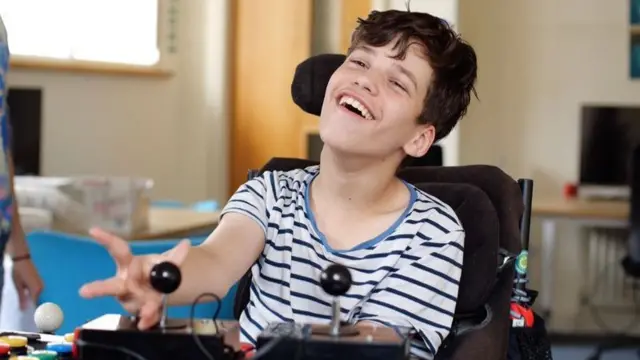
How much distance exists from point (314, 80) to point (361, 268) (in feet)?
1.21

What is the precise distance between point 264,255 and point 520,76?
4.23 metres

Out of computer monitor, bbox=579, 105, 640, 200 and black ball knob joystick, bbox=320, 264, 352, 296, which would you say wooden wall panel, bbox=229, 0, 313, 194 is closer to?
computer monitor, bbox=579, 105, 640, 200

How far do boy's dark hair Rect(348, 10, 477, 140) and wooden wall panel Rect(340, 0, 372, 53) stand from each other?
378 cm

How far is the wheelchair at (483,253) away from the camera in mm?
1577

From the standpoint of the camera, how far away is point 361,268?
4.89ft

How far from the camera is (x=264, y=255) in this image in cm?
154

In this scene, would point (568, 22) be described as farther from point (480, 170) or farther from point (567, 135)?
point (480, 170)

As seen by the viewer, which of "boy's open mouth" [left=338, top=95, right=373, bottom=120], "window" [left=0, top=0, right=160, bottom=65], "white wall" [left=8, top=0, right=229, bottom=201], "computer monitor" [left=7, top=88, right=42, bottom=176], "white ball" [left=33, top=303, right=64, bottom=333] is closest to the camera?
"white ball" [left=33, top=303, right=64, bottom=333]

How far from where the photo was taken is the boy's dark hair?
5.11 feet

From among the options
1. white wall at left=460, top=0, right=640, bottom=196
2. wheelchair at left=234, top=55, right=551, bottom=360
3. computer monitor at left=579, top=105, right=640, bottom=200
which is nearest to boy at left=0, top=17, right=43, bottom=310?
wheelchair at left=234, top=55, right=551, bottom=360

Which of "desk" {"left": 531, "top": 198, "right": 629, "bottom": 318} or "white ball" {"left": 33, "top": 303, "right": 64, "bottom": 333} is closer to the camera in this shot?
"white ball" {"left": 33, "top": 303, "right": 64, "bottom": 333}

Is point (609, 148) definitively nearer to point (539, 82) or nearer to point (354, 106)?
point (539, 82)

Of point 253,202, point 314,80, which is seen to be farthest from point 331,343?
point 314,80

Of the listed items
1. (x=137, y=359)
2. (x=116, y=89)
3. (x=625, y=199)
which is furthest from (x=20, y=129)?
(x=137, y=359)
